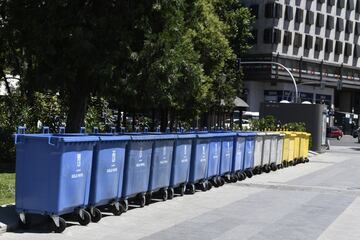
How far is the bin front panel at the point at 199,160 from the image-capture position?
46.5 feet

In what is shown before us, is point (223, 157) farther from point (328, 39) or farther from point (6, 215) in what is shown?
point (328, 39)

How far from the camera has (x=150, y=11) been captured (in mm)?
16969

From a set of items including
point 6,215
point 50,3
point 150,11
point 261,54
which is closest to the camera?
point 6,215

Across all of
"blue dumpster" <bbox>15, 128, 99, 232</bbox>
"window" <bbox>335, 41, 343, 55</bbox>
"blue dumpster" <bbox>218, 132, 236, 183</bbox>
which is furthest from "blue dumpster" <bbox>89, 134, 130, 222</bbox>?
"window" <bbox>335, 41, 343, 55</bbox>

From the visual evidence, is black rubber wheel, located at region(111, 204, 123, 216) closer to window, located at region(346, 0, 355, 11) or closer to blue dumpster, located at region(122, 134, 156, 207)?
blue dumpster, located at region(122, 134, 156, 207)

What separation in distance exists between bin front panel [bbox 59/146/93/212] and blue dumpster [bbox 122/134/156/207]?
1.37 m

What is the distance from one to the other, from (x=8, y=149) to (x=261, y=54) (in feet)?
195

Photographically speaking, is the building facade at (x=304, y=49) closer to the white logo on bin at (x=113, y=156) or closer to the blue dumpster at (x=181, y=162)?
the blue dumpster at (x=181, y=162)

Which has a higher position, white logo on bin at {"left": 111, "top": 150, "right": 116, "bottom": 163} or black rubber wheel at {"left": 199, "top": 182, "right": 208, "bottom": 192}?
white logo on bin at {"left": 111, "top": 150, "right": 116, "bottom": 163}

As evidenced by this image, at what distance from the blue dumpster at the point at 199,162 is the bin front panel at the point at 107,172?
354 centimetres

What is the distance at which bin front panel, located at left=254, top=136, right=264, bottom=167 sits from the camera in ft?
64.4

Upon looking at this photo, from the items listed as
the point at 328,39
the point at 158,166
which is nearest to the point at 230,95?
the point at 158,166

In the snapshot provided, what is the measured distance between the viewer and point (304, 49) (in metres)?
78.0

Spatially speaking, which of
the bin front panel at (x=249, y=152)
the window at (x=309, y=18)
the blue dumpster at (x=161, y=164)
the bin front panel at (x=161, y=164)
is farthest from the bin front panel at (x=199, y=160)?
the window at (x=309, y=18)
